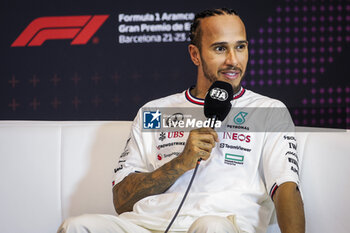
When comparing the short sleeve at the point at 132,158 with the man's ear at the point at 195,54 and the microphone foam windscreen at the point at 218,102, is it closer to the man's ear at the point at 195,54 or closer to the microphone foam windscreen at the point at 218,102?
the man's ear at the point at 195,54

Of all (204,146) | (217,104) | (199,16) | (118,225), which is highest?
(199,16)

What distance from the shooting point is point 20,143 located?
2094 mm

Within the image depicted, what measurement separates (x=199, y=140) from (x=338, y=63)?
5.68ft

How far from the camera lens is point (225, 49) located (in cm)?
184

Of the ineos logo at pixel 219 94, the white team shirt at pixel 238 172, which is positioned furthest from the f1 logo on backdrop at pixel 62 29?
the ineos logo at pixel 219 94

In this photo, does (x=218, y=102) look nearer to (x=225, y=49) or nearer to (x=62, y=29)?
(x=225, y=49)

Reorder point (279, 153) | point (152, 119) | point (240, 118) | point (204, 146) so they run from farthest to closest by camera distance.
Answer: point (152, 119)
point (240, 118)
point (279, 153)
point (204, 146)

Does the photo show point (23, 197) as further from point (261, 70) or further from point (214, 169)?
point (261, 70)

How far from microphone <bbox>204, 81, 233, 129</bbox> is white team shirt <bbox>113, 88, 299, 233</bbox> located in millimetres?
243

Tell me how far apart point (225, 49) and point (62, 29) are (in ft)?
4.90

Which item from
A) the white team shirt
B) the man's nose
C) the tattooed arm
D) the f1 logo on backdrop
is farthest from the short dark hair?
the f1 logo on backdrop

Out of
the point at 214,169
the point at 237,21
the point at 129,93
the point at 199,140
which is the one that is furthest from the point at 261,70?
the point at 199,140

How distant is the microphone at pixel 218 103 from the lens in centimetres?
148

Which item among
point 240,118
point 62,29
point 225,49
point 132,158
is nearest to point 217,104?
point 240,118
